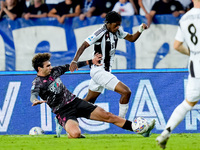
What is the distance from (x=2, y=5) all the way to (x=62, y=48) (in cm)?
200

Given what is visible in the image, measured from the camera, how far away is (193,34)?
19.3 ft

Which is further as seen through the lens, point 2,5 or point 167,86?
point 2,5

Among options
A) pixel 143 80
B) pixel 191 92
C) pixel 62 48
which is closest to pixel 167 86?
pixel 143 80

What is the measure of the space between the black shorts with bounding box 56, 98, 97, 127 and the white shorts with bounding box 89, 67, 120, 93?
0.71m

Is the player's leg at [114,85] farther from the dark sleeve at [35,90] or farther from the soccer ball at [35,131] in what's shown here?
the soccer ball at [35,131]

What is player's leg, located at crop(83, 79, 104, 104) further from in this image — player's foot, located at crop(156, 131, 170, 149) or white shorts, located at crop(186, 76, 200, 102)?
player's foot, located at crop(156, 131, 170, 149)

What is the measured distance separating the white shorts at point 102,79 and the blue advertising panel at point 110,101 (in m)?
1.04

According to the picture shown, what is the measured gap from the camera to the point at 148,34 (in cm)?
1136

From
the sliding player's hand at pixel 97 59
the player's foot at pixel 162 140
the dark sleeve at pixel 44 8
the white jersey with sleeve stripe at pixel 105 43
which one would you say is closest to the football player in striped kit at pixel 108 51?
the white jersey with sleeve stripe at pixel 105 43

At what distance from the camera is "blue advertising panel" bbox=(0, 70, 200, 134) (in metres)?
9.88

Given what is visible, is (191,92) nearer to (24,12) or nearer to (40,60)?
(40,60)

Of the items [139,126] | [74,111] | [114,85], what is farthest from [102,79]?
[139,126]

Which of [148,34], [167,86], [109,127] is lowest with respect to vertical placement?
[109,127]

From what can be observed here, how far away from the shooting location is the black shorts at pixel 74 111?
814cm
